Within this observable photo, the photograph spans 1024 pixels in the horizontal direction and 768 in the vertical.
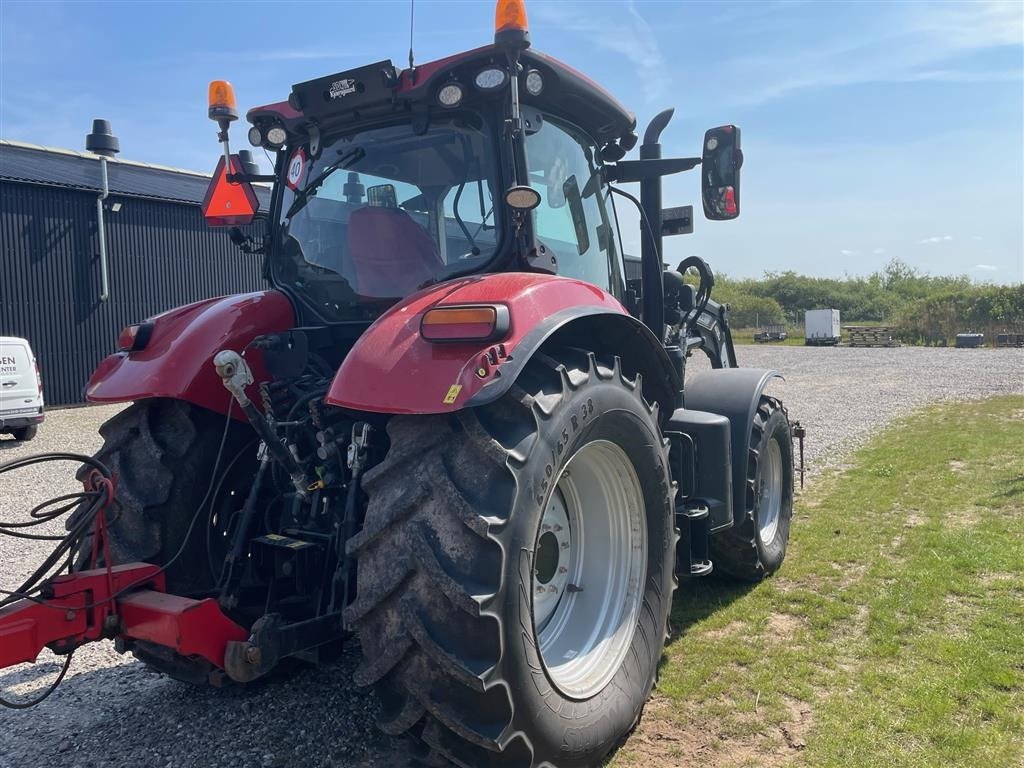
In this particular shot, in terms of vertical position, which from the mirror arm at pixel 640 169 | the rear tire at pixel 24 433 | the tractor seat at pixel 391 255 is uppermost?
the mirror arm at pixel 640 169

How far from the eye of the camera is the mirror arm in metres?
3.99

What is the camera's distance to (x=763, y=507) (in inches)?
Result: 199

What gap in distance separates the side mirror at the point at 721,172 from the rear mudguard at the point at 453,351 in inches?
55.9

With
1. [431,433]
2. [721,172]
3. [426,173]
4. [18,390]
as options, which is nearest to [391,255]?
[426,173]

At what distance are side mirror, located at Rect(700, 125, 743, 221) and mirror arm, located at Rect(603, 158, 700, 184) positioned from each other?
5.2 inches

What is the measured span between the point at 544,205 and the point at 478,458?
4.84 ft

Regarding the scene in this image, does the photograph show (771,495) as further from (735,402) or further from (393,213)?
(393,213)

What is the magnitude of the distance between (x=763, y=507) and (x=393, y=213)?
3.15m

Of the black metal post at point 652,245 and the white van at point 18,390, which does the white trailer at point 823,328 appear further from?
the black metal post at point 652,245

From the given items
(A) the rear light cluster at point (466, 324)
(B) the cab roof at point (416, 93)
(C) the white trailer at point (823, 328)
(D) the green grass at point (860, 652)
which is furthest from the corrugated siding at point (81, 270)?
(C) the white trailer at point (823, 328)

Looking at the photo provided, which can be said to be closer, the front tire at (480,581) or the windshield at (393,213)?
the front tire at (480,581)

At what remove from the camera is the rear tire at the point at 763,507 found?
4410 millimetres

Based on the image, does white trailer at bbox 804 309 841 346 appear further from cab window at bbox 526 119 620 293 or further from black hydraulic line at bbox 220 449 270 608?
black hydraulic line at bbox 220 449 270 608

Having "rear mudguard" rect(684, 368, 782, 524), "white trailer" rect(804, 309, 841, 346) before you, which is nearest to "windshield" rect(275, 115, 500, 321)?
"rear mudguard" rect(684, 368, 782, 524)
